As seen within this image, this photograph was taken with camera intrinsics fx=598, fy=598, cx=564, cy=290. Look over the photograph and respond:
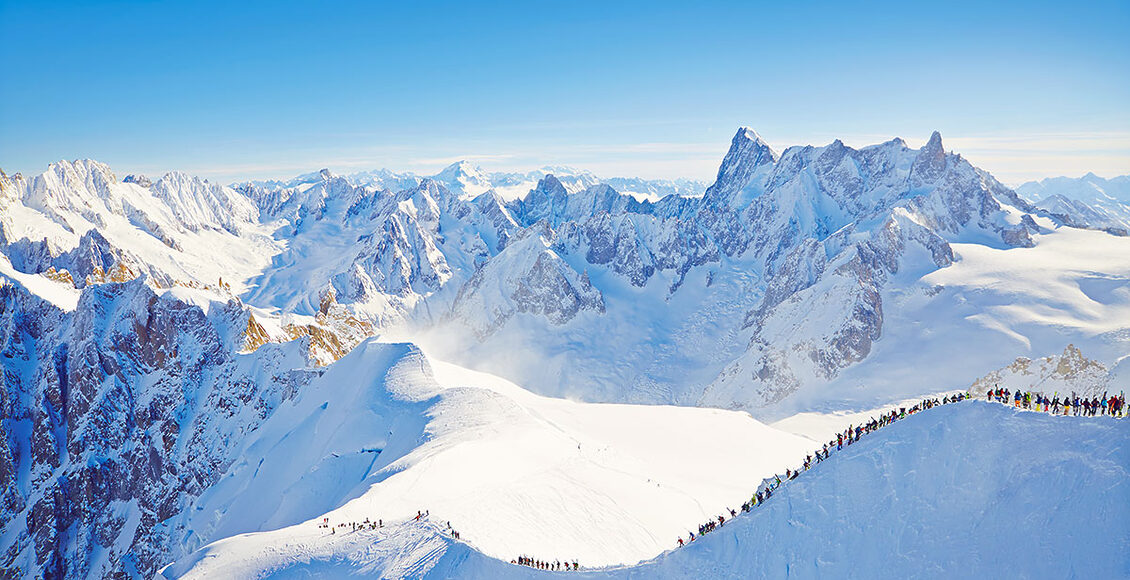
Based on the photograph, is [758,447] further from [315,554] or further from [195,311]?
[195,311]

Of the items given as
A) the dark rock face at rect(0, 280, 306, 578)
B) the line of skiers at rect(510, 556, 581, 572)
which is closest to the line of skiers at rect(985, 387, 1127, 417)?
the line of skiers at rect(510, 556, 581, 572)

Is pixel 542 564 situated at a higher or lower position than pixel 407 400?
higher

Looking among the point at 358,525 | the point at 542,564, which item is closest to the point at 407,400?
the point at 358,525

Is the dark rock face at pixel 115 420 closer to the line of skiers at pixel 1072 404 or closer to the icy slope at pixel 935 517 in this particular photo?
the icy slope at pixel 935 517

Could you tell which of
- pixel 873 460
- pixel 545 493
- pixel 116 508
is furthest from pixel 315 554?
pixel 116 508

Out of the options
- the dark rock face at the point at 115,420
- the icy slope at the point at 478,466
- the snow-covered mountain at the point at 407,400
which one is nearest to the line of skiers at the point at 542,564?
the icy slope at the point at 478,466

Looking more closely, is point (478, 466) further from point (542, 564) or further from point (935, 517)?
point (935, 517)

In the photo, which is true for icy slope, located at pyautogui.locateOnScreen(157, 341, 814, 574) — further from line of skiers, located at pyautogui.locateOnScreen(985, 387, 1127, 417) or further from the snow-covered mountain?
line of skiers, located at pyautogui.locateOnScreen(985, 387, 1127, 417)
